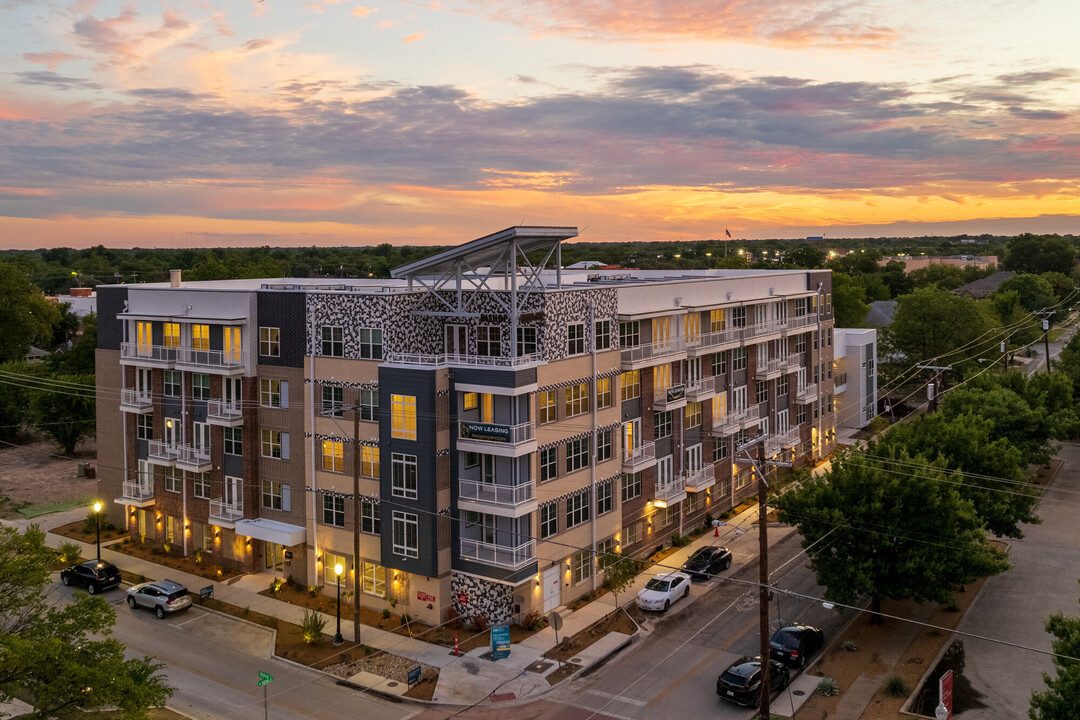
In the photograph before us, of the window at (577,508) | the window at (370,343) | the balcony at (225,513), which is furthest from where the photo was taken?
the balcony at (225,513)

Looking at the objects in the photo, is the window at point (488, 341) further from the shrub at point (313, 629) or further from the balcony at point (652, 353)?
the shrub at point (313, 629)

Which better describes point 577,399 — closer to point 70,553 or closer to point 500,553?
point 500,553

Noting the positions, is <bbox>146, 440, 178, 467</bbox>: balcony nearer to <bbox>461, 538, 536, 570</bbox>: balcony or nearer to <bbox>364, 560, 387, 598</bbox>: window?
<bbox>364, 560, 387, 598</bbox>: window

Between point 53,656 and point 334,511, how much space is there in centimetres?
2062

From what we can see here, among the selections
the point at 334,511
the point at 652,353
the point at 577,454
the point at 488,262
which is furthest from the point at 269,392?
the point at 652,353

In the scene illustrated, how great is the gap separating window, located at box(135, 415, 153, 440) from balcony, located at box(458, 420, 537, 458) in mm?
20747

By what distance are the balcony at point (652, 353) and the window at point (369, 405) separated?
40.9ft

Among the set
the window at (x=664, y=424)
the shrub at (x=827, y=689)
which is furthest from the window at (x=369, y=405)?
the shrub at (x=827, y=689)

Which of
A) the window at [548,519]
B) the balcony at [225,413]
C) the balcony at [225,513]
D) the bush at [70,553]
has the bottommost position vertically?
the bush at [70,553]

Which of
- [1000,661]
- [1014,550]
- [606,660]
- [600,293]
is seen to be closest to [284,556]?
[606,660]

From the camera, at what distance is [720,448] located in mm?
51969

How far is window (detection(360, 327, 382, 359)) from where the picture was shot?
38.8 metres

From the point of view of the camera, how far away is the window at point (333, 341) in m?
39.9

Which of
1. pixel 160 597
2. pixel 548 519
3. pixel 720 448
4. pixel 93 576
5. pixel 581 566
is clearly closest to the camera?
pixel 548 519
